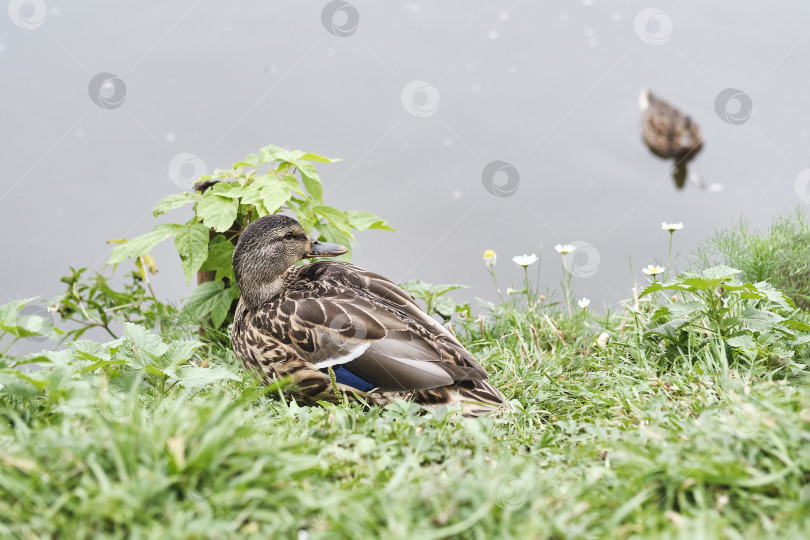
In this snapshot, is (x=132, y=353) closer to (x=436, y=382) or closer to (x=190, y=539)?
(x=436, y=382)

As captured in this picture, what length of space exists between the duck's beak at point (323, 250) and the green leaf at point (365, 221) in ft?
1.80

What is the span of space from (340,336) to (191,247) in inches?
64.0

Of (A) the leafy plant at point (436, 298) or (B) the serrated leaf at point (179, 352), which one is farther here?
(A) the leafy plant at point (436, 298)

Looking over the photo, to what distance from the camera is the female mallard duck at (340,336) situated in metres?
3.20

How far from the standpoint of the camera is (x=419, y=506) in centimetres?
190

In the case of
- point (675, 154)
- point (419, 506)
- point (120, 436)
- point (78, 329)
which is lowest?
point (78, 329)

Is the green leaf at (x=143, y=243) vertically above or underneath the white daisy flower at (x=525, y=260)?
underneath

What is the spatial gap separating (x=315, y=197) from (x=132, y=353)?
70.1 inches

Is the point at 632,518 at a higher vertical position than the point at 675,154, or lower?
lower

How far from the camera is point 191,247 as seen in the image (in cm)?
442

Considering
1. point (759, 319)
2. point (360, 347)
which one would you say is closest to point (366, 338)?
point (360, 347)

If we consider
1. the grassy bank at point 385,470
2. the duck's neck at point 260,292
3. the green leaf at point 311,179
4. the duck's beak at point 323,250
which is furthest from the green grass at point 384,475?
the green leaf at point 311,179

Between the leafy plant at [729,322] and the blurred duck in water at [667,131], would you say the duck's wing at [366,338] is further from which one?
the blurred duck in water at [667,131]

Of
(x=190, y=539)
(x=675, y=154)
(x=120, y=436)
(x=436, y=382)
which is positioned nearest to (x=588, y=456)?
(x=436, y=382)
